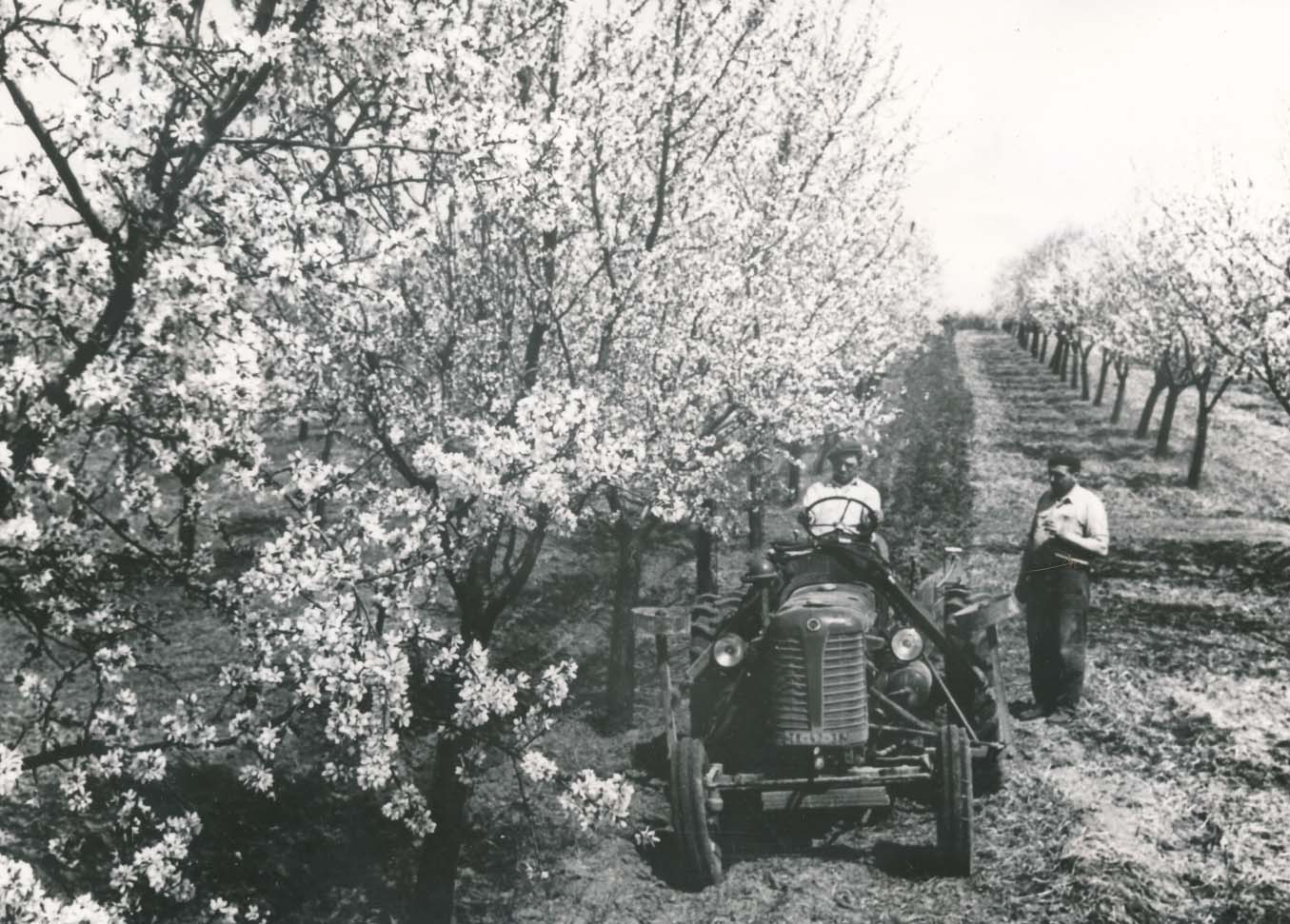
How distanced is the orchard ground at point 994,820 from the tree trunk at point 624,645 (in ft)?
0.81

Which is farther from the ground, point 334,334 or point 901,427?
point 901,427

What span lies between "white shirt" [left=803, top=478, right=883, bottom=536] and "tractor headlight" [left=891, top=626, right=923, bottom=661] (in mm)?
949

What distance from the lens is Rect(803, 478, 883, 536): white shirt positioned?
8.12 m

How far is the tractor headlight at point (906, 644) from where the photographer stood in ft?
24.0

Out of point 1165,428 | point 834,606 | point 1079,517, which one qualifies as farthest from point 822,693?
point 1165,428

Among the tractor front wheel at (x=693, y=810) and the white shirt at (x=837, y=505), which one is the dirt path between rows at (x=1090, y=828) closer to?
the tractor front wheel at (x=693, y=810)

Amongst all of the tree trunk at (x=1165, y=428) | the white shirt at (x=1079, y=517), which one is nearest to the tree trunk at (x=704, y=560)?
the white shirt at (x=1079, y=517)

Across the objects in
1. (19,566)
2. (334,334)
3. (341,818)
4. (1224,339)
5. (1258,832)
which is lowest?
(341,818)

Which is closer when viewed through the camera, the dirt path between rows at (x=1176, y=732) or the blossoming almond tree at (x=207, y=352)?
the blossoming almond tree at (x=207, y=352)

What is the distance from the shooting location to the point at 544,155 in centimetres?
569

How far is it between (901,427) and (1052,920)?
26424 millimetres

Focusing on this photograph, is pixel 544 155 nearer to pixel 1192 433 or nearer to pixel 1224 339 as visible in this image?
pixel 1224 339

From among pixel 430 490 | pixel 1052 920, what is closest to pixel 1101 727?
pixel 1052 920

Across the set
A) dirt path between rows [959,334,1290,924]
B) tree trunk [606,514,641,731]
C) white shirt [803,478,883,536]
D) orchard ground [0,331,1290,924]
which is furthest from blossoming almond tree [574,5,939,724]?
dirt path between rows [959,334,1290,924]
